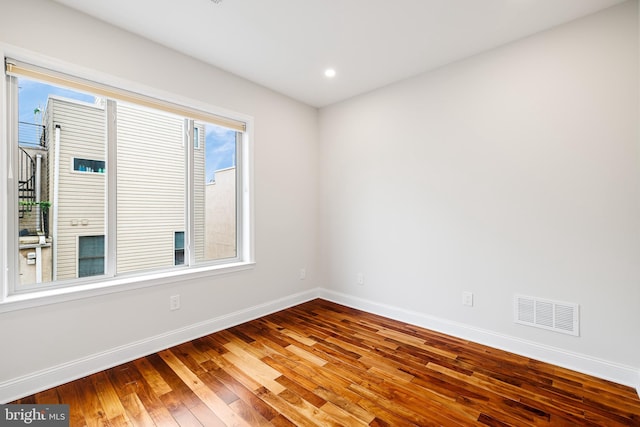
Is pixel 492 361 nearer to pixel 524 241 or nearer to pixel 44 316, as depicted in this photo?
pixel 524 241

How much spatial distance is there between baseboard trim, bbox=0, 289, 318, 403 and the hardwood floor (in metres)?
0.06

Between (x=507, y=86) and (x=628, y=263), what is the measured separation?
5.25 ft

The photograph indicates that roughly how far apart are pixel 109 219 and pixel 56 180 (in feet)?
1.41

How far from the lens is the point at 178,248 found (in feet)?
9.07

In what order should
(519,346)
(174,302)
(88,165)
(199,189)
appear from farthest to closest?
(199,189) → (174,302) → (519,346) → (88,165)

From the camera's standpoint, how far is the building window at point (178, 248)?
275cm

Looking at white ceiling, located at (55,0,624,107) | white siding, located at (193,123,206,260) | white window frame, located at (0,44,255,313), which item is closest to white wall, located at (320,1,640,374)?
white ceiling, located at (55,0,624,107)

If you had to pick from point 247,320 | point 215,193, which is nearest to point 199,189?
point 215,193

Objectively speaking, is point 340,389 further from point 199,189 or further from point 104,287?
point 199,189

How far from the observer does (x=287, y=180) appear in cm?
358

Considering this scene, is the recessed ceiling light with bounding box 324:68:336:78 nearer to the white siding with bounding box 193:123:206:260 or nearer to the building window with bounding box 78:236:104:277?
the white siding with bounding box 193:123:206:260

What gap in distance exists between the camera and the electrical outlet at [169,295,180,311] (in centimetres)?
254

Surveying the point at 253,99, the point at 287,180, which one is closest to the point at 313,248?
the point at 287,180

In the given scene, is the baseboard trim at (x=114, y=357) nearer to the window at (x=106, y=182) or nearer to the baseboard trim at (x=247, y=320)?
the baseboard trim at (x=247, y=320)
